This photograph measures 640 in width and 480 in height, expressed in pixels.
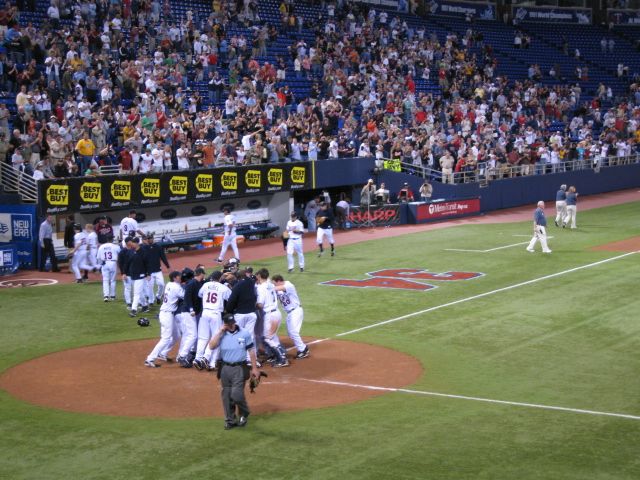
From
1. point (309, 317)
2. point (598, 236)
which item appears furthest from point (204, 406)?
point (598, 236)

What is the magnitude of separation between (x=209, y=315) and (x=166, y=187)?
663 inches

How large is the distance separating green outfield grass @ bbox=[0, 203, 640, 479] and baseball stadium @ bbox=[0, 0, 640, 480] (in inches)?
2.7

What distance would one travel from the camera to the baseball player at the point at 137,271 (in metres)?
22.2

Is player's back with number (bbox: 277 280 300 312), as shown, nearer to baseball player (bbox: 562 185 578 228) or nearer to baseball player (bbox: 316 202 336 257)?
baseball player (bbox: 316 202 336 257)

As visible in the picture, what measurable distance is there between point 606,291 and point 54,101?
18671 millimetres

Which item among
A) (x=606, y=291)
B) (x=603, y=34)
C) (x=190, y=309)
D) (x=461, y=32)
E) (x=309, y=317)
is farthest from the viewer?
(x=603, y=34)

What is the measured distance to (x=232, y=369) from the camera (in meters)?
13.7

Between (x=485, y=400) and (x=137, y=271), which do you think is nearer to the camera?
(x=485, y=400)

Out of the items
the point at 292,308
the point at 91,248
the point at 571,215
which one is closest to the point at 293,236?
the point at 91,248

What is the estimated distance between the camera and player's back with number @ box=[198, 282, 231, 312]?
1694 cm

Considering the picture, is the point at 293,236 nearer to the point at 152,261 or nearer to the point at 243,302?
the point at 152,261

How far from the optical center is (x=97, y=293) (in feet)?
84.9

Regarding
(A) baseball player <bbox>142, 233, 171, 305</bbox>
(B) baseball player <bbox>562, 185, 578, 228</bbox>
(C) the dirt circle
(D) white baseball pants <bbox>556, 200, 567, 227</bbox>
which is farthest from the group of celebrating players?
(D) white baseball pants <bbox>556, 200, 567, 227</bbox>

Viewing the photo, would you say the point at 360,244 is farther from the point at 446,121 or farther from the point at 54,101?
the point at 446,121
